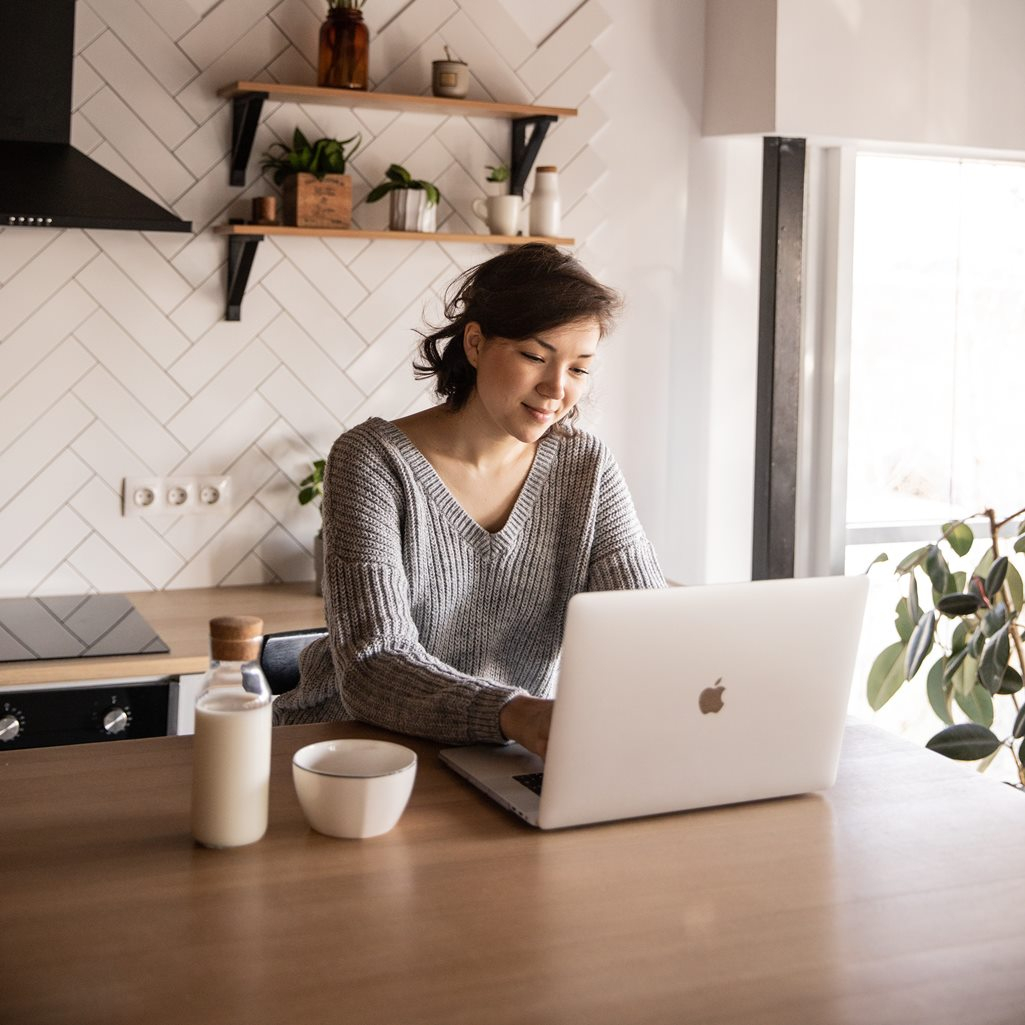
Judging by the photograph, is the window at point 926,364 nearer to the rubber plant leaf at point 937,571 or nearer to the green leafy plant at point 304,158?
the rubber plant leaf at point 937,571

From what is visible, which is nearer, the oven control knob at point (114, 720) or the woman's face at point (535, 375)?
the woman's face at point (535, 375)

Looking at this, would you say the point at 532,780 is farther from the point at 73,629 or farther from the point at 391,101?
the point at 391,101

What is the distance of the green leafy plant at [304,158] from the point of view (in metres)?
2.73

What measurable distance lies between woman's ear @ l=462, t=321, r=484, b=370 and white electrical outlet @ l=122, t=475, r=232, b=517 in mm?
1115

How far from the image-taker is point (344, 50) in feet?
8.84

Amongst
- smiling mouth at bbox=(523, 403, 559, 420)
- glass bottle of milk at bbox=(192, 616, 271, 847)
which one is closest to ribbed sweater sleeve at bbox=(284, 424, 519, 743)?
smiling mouth at bbox=(523, 403, 559, 420)

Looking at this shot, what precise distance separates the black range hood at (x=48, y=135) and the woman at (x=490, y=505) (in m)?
0.72

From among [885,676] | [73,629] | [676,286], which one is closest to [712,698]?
[73,629]

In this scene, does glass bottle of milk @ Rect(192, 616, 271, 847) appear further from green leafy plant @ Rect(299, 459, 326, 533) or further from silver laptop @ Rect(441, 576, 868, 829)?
green leafy plant @ Rect(299, 459, 326, 533)

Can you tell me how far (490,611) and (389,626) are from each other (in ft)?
0.98

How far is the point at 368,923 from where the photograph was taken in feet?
3.31

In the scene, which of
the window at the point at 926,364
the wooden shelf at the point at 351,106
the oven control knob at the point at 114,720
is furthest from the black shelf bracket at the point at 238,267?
the window at the point at 926,364

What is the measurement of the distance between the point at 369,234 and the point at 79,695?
1130mm

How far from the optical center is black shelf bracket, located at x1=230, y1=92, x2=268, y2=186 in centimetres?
264
